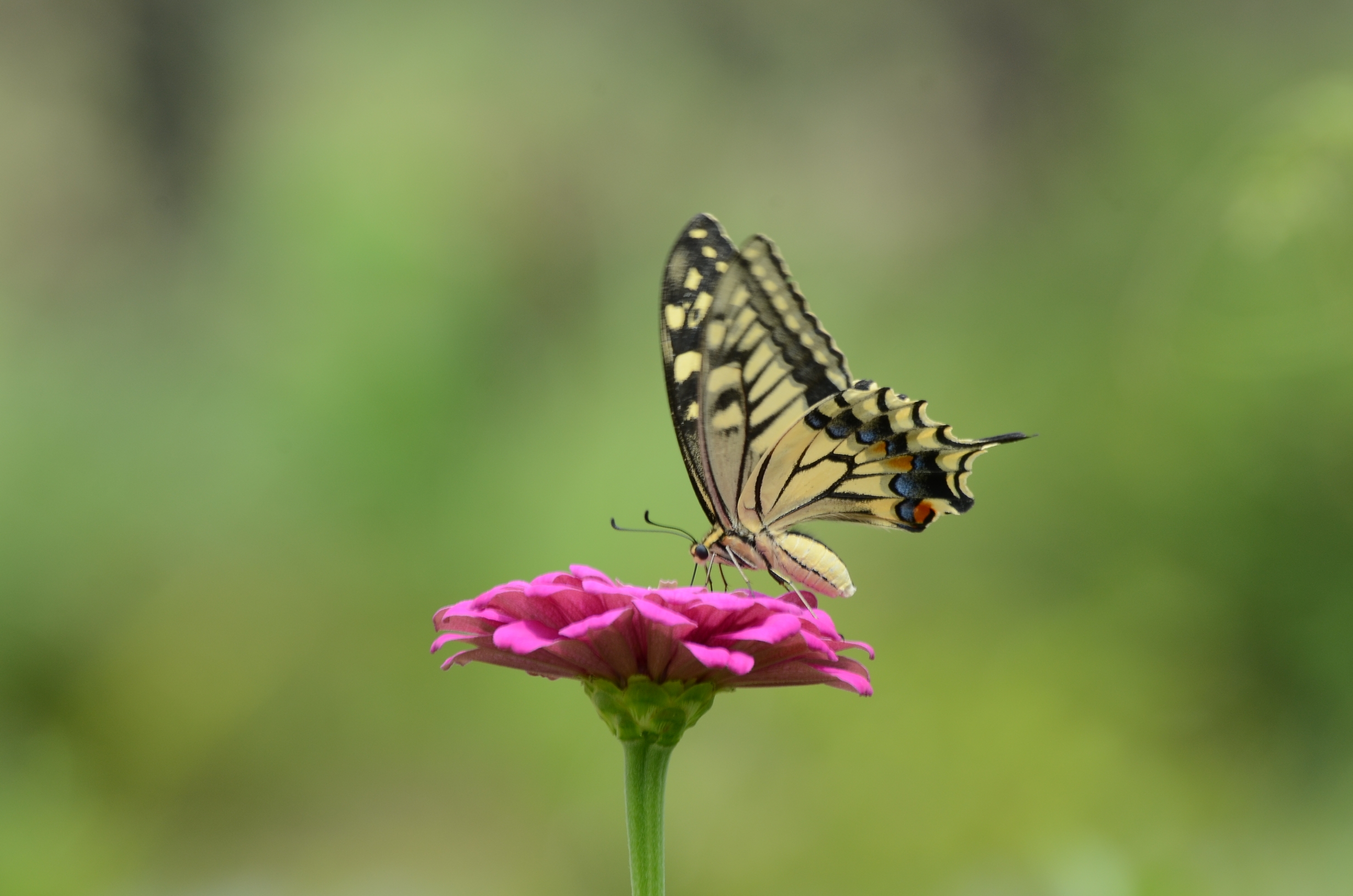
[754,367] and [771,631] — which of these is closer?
[771,631]

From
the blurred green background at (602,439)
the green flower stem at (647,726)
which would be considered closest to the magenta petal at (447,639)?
the green flower stem at (647,726)

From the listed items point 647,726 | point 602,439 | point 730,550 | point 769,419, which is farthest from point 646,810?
point 602,439

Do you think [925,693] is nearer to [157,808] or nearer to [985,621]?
[985,621]

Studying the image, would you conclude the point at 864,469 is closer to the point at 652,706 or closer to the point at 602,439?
the point at 652,706

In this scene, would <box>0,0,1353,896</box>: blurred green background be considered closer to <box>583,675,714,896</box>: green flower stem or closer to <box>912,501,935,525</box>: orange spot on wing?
<box>912,501,935,525</box>: orange spot on wing

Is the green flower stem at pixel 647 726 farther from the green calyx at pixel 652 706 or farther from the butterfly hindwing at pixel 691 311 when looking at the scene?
the butterfly hindwing at pixel 691 311

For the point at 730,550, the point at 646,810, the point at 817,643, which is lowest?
Result: the point at 646,810

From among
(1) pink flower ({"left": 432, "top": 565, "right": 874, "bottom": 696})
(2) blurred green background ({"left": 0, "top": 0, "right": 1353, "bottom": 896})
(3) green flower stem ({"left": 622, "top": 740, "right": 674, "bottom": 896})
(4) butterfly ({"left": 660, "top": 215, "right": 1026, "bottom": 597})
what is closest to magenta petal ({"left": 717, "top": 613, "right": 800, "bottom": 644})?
(1) pink flower ({"left": 432, "top": 565, "right": 874, "bottom": 696})

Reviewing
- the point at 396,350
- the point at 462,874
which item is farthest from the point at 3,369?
the point at 462,874
